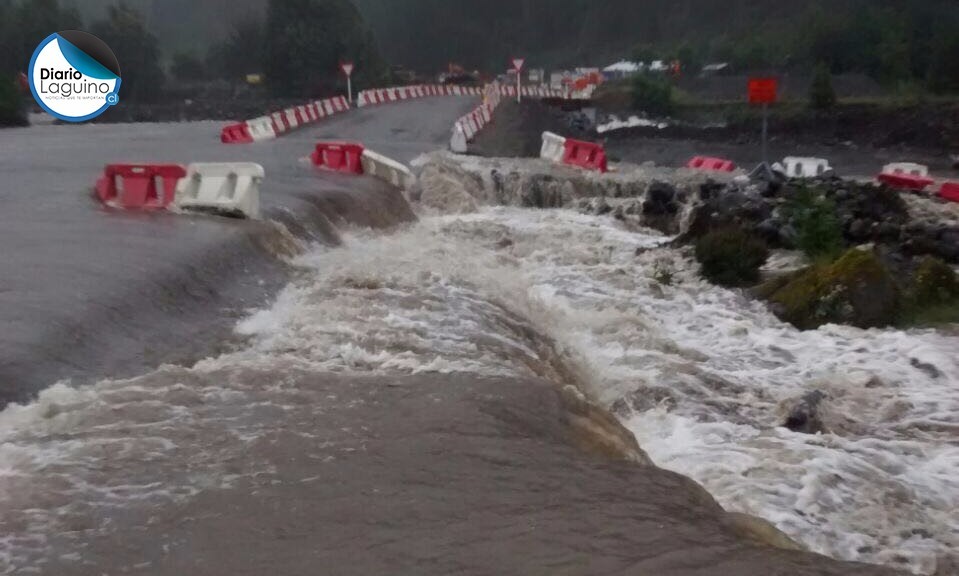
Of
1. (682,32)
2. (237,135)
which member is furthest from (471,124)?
(682,32)

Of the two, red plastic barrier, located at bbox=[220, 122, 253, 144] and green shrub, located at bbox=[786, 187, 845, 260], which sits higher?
red plastic barrier, located at bbox=[220, 122, 253, 144]

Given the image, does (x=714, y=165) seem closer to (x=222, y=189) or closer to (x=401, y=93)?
(x=222, y=189)

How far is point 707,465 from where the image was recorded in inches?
243

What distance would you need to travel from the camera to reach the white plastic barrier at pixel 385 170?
1811 centimetres

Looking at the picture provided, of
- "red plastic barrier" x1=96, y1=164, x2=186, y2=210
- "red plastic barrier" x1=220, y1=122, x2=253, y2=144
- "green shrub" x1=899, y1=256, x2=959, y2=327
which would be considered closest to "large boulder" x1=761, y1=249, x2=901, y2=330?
"green shrub" x1=899, y1=256, x2=959, y2=327

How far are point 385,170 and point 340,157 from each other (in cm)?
114

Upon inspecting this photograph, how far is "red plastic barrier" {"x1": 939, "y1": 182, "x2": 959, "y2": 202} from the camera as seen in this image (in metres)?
16.3

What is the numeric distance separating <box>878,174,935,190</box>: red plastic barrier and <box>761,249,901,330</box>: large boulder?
348 inches

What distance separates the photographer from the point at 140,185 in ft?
42.1

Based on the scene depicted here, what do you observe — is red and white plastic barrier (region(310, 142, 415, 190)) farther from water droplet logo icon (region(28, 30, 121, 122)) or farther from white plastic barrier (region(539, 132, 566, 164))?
white plastic barrier (region(539, 132, 566, 164))

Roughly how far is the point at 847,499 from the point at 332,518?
3118mm

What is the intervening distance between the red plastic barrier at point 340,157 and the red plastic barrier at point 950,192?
33.8ft

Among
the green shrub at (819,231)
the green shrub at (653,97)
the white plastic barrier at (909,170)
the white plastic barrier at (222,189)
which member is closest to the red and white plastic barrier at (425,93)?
the green shrub at (653,97)

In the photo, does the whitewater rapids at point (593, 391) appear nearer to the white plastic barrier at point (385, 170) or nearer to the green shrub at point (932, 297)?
the green shrub at point (932, 297)
